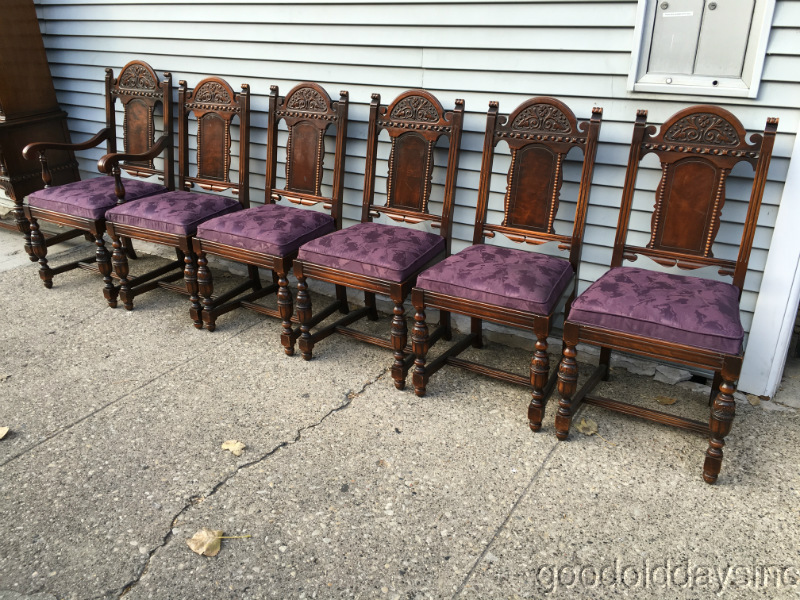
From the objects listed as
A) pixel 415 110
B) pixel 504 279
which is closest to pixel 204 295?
pixel 415 110

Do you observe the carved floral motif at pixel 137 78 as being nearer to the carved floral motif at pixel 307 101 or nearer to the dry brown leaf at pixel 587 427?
the carved floral motif at pixel 307 101

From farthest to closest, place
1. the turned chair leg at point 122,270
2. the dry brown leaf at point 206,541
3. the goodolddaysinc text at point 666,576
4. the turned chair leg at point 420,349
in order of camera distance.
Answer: the turned chair leg at point 122,270 < the turned chair leg at point 420,349 < the dry brown leaf at point 206,541 < the goodolddaysinc text at point 666,576

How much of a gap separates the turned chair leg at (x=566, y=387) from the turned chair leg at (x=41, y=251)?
3232 mm

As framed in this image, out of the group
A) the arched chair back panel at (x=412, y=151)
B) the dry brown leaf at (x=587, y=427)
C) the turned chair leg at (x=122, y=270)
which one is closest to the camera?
the dry brown leaf at (x=587, y=427)

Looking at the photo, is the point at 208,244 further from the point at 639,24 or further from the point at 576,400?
the point at 639,24

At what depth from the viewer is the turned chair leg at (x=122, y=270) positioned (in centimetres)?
363

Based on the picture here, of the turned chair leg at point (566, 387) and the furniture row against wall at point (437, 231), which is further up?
the furniture row against wall at point (437, 231)

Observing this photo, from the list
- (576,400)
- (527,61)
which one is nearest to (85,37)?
(527,61)

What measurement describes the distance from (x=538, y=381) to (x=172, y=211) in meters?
2.14

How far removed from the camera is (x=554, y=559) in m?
1.99

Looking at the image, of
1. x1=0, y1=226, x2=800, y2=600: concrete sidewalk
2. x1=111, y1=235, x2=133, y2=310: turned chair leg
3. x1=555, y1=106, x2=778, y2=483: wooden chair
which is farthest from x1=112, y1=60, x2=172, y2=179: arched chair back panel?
x1=555, y1=106, x2=778, y2=483: wooden chair

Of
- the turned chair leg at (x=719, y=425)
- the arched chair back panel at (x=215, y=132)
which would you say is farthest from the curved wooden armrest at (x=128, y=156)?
the turned chair leg at (x=719, y=425)

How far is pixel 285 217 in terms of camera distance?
3297 mm

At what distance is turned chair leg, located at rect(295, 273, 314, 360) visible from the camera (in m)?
3.08
